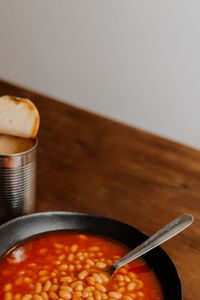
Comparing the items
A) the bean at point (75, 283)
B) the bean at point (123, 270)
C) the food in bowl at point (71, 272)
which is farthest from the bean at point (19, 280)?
the bean at point (123, 270)

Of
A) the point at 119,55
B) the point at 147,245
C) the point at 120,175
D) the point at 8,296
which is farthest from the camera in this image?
the point at 119,55

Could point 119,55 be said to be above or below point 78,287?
below

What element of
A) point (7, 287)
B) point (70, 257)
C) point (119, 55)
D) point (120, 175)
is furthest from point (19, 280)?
point (119, 55)

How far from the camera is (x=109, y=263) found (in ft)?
3.13

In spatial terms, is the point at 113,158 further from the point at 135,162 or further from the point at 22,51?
the point at 22,51

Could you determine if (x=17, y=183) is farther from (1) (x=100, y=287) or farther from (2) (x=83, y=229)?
(1) (x=100, y=287)

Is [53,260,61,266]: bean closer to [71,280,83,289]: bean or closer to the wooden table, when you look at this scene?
[71,280,83,289]: bean

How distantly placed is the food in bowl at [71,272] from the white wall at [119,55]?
1915 millimetres

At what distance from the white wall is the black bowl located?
73.2 inches

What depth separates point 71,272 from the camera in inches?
36.4

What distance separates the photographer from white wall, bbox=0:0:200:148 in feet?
8.68

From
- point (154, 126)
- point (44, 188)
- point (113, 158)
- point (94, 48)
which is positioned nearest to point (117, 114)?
point (154, 126)

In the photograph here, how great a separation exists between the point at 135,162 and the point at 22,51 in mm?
2122

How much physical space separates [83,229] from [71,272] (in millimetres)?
123
